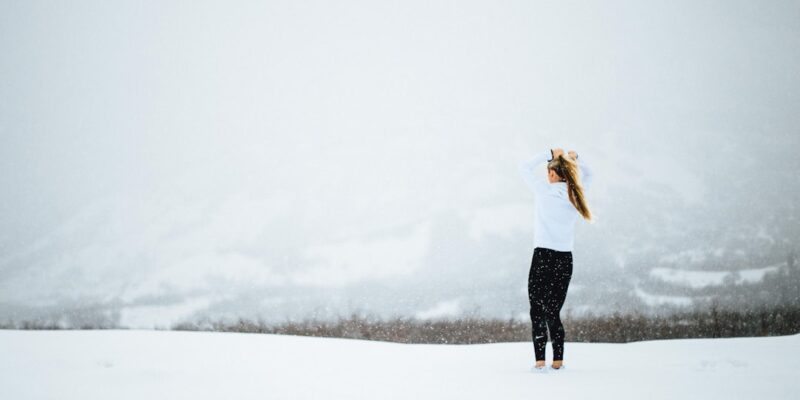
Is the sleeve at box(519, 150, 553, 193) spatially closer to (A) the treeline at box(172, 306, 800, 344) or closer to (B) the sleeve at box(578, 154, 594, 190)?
(B) the sleeve at box(578, 154, 594, 190)

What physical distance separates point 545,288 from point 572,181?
1.13 m

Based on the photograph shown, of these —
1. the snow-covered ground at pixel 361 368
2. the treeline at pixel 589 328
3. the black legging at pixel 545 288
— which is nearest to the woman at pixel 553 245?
the black legging at pixel 545 288

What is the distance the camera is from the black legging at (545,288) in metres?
6.00

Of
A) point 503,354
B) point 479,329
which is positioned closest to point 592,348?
point 503,354

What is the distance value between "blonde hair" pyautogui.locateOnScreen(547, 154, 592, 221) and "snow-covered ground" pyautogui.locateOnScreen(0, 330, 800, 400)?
1649mm

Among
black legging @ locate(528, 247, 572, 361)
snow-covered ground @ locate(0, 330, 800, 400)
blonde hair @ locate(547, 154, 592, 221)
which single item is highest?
blonde hair @ locate(547, 154, 592, 221)

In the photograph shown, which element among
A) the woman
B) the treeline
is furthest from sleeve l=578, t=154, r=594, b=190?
the treeline

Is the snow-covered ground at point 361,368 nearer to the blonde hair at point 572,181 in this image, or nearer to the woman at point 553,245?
the woman at point 553,245

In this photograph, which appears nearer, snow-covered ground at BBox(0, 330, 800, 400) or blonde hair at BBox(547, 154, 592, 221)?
snow-covered ground at BBox(0, 330, 800, 400)

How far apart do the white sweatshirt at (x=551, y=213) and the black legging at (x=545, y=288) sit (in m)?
0.10

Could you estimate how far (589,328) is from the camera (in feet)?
33.3

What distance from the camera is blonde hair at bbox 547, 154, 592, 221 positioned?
609cm

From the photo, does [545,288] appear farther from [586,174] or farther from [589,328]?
[589,328]

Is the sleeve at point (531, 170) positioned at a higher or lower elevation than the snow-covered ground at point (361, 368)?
higher
